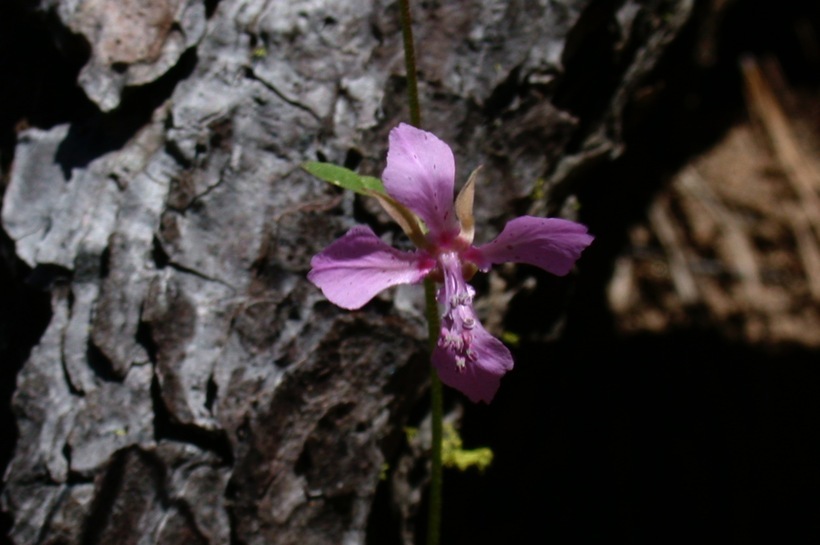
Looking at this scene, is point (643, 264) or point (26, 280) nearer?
A: point (26, 280)

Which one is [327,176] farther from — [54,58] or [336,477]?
[54,58]

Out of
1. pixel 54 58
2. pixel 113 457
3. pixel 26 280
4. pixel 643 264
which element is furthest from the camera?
pixel 643 264

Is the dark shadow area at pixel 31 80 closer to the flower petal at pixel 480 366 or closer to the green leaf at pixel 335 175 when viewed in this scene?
the green leaf at pixel 335 175

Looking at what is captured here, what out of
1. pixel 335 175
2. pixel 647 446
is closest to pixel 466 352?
pixel 335 175

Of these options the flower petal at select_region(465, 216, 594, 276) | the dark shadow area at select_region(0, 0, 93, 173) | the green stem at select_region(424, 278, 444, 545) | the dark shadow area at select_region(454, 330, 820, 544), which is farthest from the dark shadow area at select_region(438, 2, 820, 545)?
the dark shadow area at select_region(0, 0, 93, 173)

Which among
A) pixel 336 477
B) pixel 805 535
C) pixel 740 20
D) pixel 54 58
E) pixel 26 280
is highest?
pixel 740 20

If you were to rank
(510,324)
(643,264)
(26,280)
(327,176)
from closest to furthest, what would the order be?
(327,176) < (26,280) < (510,324) < (643,264)

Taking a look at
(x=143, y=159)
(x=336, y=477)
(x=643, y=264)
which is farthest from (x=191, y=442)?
(x=643, y=264)
